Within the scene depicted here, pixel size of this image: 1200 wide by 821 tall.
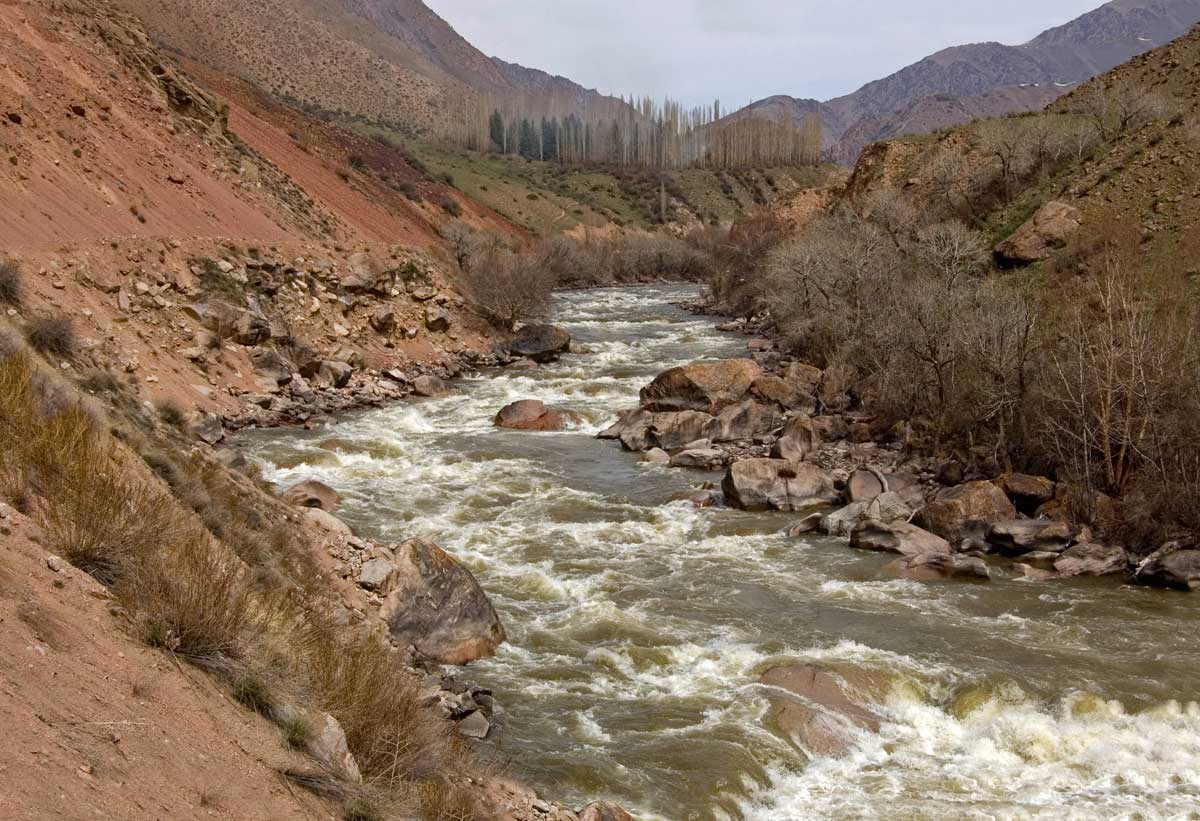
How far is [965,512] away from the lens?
1633 cm

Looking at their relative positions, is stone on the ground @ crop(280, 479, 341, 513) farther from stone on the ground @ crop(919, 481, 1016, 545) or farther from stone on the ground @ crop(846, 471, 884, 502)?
stone on the ground @ crop(919, 481, 1016, 545)

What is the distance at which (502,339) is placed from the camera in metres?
36.2

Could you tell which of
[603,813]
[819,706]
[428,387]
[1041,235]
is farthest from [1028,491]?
[428,387]

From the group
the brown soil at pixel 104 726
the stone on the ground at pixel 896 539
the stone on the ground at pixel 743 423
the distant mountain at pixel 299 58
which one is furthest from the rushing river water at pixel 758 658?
the distant mountain at pixel 299 58

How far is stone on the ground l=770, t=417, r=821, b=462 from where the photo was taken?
20.8 m

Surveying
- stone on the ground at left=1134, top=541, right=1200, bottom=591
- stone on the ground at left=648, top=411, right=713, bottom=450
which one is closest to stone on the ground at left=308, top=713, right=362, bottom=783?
stone on the ground at left=1134, top=541, right=1200, bottom=591

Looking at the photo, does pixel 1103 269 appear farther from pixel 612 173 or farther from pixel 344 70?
pixel 344 70

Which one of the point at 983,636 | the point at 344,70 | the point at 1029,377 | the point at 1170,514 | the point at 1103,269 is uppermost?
the point at 344,70

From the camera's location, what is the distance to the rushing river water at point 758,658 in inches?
354

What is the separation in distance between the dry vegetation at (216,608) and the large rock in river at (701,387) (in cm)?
1759

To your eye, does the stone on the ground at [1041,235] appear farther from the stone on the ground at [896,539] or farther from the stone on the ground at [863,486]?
the stone on the ground at [896,539]

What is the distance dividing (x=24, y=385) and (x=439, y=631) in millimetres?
5143

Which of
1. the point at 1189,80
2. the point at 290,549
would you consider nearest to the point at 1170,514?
the point at 290,549

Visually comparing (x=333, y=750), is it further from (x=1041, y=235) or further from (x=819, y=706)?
(x=1041, y=235)
